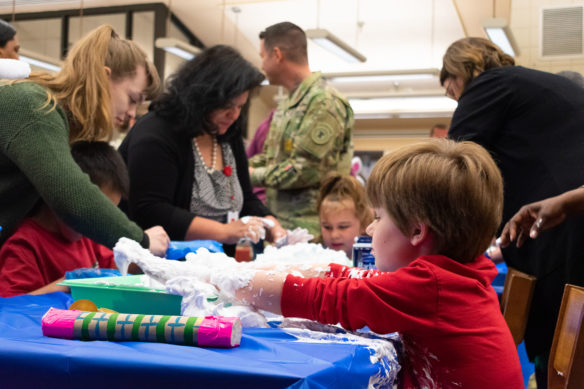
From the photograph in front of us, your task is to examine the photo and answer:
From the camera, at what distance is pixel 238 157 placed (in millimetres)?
2656

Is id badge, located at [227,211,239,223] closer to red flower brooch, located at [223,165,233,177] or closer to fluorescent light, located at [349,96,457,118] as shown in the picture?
red flower brooch, located at [223,165,233,177]

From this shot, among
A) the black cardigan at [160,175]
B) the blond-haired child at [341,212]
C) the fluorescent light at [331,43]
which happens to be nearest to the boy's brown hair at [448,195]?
the black cardigan at [160,175]

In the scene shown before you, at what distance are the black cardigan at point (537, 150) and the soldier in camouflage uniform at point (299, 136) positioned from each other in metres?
1.06

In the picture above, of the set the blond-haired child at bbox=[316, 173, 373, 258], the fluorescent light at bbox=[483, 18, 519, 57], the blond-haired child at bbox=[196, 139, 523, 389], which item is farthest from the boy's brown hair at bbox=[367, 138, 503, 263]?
the fluorescent light at bbox=[483, 18, 519, 57]

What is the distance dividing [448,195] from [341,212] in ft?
6.15

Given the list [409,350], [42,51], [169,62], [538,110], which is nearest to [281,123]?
[538,110]

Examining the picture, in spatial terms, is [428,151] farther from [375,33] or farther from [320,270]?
[375,33]

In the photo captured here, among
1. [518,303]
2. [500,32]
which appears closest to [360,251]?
[518,303]

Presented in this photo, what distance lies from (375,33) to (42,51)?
5.19 metres

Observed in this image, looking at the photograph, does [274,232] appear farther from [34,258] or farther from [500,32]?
[500,32]

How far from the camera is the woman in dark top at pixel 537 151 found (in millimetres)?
1748

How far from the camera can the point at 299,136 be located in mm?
2943

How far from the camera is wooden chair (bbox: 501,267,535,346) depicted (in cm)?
177

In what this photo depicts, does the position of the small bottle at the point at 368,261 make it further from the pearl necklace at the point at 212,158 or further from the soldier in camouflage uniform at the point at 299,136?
the soldier in camouflage uniform at the point at 299,136
